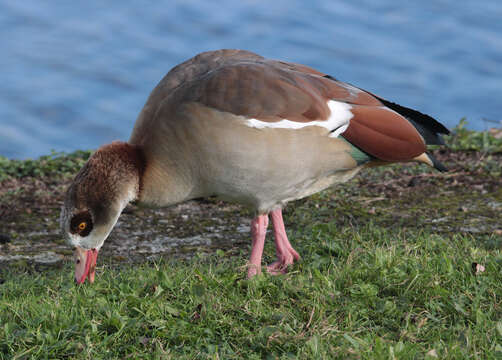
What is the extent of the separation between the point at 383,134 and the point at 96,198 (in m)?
1.76

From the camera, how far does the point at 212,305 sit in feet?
11.6

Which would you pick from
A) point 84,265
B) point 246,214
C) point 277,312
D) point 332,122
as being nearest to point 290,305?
point 277,312

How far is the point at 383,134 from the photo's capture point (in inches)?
172

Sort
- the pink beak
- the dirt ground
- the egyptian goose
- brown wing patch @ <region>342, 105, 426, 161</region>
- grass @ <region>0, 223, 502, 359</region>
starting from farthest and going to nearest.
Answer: the dirt ground → brown wing patch @ <region>342, 105, 426, 161</region> → the pink beak → the egyptian goose → grass @ <region>0, 223, 502, 359</region>

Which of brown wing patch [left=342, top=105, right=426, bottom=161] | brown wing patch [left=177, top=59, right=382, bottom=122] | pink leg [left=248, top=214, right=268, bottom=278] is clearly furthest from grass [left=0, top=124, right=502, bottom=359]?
brown wing patch [left=177, top=59, right=382, bottom=122]

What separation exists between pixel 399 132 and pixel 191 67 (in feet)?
4.46

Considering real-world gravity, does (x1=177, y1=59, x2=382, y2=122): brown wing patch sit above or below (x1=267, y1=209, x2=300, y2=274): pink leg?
above

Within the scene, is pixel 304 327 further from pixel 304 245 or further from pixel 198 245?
pixel 198 245

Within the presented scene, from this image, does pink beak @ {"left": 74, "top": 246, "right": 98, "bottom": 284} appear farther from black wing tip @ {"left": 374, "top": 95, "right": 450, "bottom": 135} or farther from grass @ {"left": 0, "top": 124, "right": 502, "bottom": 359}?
black wing tip @ {"left": 374, "top": 95, "right": 450, "bottom": 135}

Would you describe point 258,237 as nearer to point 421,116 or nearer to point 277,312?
point 277,312

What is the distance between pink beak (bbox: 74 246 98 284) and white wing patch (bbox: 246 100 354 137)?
4.09 ft

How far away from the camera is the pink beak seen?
163 inches

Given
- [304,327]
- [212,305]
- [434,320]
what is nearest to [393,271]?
[434,320]

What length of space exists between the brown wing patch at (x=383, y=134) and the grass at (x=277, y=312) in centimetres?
59
